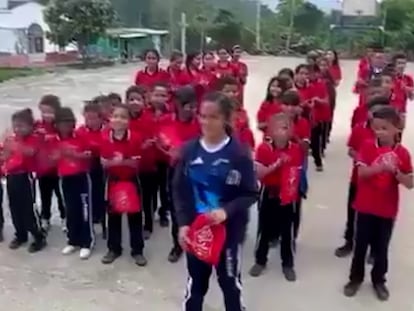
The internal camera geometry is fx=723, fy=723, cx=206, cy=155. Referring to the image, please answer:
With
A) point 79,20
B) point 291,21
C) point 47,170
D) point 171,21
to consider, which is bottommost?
point 171,21

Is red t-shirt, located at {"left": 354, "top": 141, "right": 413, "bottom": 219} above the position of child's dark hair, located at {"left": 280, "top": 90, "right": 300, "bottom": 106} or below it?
below

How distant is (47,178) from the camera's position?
5.98 meters

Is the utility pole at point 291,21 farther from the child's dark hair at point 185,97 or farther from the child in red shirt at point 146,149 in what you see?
the child's dark hair at point 185,97

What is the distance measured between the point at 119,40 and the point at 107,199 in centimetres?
3448

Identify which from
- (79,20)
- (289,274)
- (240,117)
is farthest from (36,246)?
(79,20)

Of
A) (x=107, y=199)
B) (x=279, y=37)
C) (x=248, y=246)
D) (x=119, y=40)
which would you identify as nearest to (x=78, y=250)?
(x=107, y=199)

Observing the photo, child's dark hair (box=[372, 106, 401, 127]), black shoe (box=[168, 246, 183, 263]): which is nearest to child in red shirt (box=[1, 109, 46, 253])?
black shoe (box=[168, 246, 183, 263])

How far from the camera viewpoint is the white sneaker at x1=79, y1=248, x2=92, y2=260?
18.0 ft

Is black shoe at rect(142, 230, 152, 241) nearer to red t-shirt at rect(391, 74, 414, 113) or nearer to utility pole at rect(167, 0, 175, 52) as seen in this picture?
red t-shirt at rect(391, 74, 414, 113)

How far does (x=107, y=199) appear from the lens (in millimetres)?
5312

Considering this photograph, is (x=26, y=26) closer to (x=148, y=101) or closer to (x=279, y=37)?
(x=279, y=37)

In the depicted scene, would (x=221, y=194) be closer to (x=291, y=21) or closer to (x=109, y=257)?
(x=109, y=257)

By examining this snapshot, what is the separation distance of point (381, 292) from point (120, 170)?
2.00 metres

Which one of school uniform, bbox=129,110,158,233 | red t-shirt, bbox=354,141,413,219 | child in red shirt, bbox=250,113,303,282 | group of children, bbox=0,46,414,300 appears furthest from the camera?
school uniform, bbox=129,110,158,233
